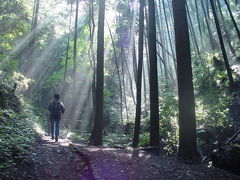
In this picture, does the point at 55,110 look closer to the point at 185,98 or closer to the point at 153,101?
the point at 153,101

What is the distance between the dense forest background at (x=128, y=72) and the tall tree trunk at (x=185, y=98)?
0.09 feet

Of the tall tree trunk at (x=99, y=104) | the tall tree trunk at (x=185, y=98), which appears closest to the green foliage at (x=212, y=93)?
the tall tree trunk at (x=99, y=104)

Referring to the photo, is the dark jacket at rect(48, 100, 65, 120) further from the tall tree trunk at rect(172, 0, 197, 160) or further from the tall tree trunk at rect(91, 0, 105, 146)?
the tall tree trunk at rect(172, 0, 197, 160)

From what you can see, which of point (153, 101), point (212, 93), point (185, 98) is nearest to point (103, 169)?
point (185, 98)

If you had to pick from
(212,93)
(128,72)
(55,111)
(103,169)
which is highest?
(128,72)

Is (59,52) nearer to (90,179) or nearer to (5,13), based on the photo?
(5,13)

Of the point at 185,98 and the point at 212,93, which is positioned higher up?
the point at 212,93

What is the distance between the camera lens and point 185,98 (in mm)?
7004

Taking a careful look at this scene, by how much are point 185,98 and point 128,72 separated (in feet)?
47.4

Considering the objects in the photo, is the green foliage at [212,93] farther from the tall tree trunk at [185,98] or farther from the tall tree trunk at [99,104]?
the tall tree trunk at [185,98]

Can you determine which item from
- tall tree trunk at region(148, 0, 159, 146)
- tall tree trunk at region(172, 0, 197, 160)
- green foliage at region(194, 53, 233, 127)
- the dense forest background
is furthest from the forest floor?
green foliage at region(194, 53, 233, 127)

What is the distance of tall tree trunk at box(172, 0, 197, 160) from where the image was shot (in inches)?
274

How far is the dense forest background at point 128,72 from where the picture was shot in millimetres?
7422

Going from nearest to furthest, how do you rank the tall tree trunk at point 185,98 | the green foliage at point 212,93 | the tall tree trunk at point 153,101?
the tall tree trunk at point 185,98 < the tall tree trunk at point 153,101 < the green foliage at point 212,93
